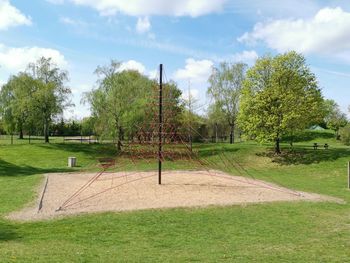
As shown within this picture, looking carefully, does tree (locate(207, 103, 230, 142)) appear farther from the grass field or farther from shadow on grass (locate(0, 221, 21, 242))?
shadow on grass (locate(0, 221, 21, 242))

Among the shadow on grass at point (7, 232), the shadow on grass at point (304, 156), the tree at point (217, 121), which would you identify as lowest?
the shadow on grass at point (7, 232)

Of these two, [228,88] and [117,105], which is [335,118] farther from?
[117,105]

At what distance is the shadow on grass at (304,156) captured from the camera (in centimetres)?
3141

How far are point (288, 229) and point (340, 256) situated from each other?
2.88 m

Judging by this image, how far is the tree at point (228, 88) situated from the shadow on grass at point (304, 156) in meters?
14.3

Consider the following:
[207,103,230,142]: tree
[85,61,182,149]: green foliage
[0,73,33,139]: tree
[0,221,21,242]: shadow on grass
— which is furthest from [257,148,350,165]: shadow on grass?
[0,73,33,139]: tree

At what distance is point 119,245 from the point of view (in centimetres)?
955

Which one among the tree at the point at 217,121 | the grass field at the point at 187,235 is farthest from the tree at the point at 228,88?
the grass field at the point at 187,235

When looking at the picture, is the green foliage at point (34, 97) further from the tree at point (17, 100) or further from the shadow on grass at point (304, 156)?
the shadow on grass at point (304, 156)

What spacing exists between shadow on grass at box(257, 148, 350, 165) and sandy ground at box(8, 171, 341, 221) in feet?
38.4

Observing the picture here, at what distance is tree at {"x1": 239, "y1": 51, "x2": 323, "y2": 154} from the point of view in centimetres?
3297

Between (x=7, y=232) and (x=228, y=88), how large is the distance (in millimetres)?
41021

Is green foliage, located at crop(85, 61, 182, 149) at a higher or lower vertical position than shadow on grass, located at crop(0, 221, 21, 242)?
higher

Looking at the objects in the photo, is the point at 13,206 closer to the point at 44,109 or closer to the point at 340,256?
the point at 340,256
